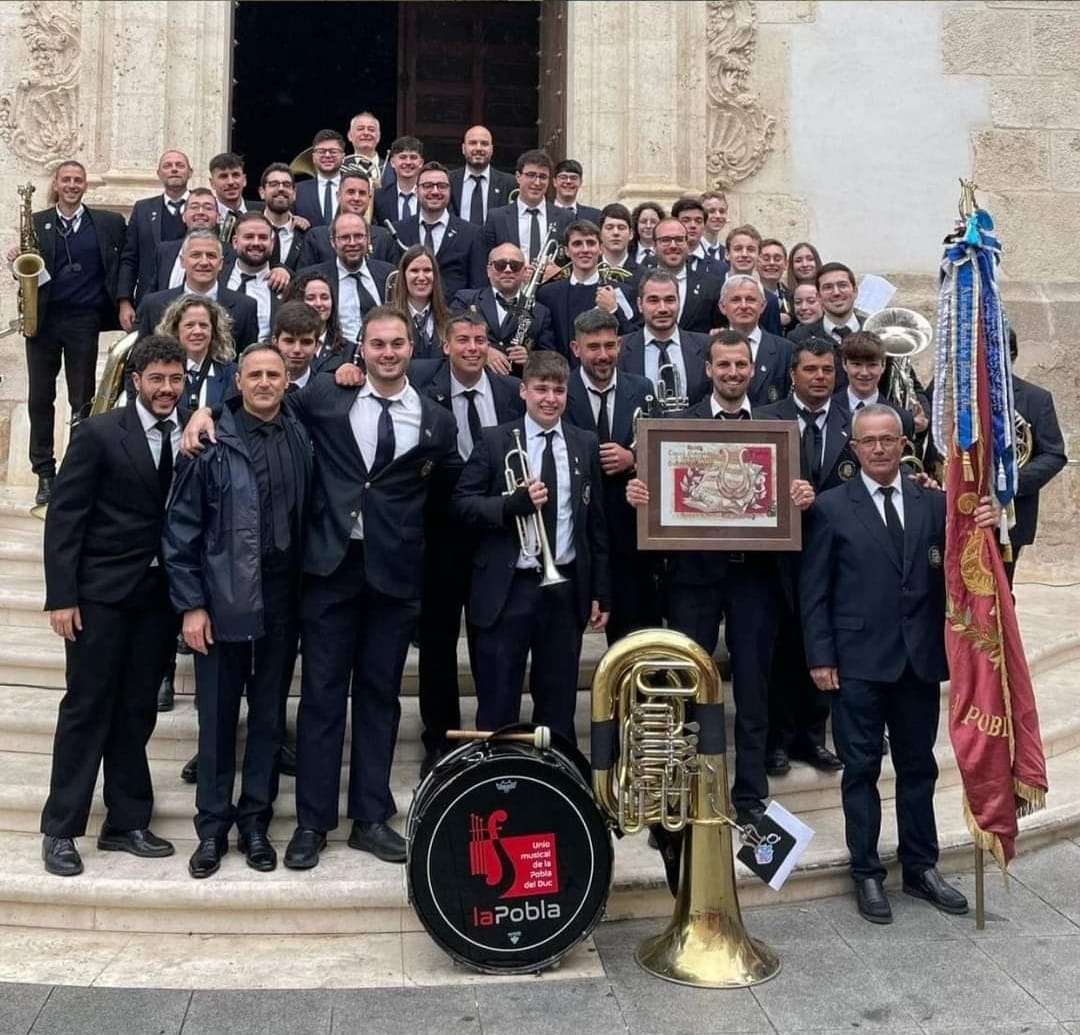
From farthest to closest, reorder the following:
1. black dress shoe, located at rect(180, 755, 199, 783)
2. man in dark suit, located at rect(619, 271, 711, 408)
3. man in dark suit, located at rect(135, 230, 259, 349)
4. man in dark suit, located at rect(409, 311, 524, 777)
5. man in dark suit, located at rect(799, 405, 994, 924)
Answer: man in dark suit, located at rect(135, 230, 259, 349), man in dark suit, located at rect(619, 271, 711, 408), man in dark suit, located at rect(409, 311, 524, 777), black dress shoe, located at rect(180, 755, 199, 783), man in dark suit, located at rect(799, 405, 994, 924)

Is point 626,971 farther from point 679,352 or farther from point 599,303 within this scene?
point 599,303

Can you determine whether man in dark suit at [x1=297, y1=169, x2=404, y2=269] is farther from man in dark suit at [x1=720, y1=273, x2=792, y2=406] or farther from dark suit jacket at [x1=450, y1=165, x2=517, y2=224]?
man in dark suit at [x1=720, y1=273, x2=792, y2=406]

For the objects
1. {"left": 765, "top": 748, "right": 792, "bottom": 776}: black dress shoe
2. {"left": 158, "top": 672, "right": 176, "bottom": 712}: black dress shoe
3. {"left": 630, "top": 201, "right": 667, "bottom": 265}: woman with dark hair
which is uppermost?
{"left": 630, "top": 201, "right": 667, "bottom": 265}: woman with dark hair

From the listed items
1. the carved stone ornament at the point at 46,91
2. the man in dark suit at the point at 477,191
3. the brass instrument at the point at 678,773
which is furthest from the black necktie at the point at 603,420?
the carved stone ornament at the point at 46,91

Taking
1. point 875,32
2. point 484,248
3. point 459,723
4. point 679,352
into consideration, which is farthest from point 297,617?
point 875,32

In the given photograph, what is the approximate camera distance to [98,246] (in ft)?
26.6

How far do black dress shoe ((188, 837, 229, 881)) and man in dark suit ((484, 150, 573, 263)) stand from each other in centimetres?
413

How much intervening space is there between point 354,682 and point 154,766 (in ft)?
3.80

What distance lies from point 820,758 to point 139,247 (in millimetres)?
5083

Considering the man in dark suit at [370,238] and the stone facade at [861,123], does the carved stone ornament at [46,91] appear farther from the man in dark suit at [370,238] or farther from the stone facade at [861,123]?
the man in dark suit at [370,238]

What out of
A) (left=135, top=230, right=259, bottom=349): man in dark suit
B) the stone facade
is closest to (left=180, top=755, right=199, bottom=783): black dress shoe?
(left=135, top=230, right=259, bottom=349): man in dark suit

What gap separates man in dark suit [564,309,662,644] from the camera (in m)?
5.68

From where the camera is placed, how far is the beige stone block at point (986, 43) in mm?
11219

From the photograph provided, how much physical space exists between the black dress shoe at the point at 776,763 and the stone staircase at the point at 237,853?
52 millimetres
